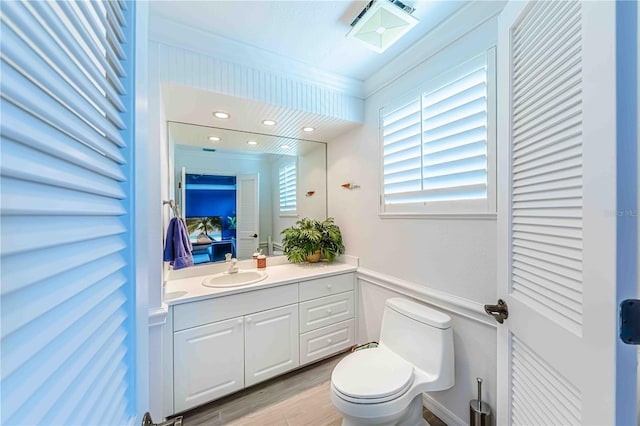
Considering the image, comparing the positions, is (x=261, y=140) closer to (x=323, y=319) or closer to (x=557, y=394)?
(x=323, y=319)

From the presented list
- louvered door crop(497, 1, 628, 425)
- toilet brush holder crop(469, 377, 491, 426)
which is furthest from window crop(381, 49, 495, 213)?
toilet brush holder crop(469, 377, 491, 426)

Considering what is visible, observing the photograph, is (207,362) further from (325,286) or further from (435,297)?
(435,297)

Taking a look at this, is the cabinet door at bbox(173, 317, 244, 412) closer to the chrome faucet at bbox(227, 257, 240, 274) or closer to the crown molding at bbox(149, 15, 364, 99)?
the chrome faucet at bbox(227, 257, 240, 274)

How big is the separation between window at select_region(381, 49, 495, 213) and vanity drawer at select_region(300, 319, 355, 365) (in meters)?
1.10

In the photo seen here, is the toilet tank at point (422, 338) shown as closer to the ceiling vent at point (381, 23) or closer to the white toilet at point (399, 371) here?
the white toilet at point (399, 371)

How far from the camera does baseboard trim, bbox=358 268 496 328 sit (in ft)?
4.26

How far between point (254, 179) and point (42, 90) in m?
2.18

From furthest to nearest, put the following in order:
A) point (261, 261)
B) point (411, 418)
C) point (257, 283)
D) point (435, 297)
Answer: point (261, 261) < point (257, 283) < point (435, 297) < point (411, 418)

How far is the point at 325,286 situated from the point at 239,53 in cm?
178

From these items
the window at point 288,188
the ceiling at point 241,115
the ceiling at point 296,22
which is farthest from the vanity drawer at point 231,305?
the ceiling at point 296,22

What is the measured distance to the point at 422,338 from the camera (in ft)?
4.64

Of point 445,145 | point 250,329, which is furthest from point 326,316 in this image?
point 445,145

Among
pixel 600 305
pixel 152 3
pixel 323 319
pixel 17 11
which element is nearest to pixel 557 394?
pixel 600 305

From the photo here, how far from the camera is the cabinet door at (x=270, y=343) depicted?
1695mm
